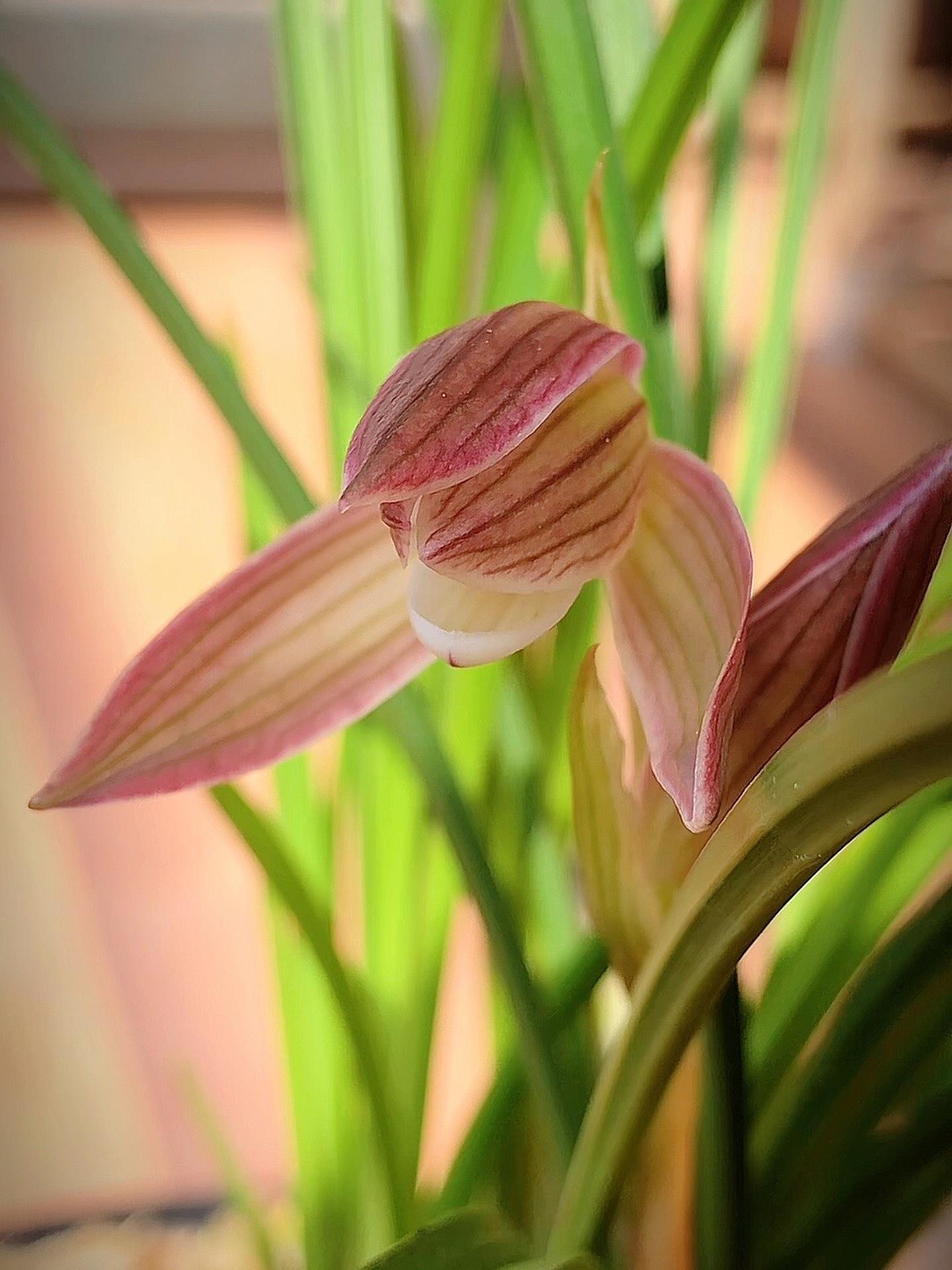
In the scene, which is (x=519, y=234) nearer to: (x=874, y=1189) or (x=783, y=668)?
(x=783, y=668)

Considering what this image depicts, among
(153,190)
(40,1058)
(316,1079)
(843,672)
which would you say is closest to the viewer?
(843,672)

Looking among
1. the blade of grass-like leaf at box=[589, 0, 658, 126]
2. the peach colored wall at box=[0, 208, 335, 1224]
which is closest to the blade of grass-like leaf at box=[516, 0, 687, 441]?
the blade of grass-like leaf at box=[589, 0, 658, 126]

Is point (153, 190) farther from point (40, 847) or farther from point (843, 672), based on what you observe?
point (843, 672)

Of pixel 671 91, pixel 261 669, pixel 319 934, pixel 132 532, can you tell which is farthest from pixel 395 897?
pixel 132 532

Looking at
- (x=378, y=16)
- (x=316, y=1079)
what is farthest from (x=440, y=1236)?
Answer: (x=378, y=16)

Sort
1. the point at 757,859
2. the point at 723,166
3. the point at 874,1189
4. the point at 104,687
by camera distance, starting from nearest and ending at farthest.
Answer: the point at 757,859 < the point at 874,1189 < the point at 723,166 < the point at 104,687

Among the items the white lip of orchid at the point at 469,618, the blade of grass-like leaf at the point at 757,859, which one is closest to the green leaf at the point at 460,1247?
the blade of grass-like leaf at the point at 757,859

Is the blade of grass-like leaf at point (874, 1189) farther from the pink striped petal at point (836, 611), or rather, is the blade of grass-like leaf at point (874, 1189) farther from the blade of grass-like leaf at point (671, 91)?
the blade of grass-like leaf at point (671, 91)
